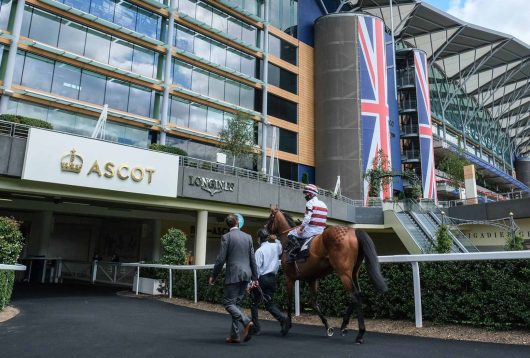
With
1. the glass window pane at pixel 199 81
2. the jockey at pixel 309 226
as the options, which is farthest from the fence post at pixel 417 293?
the glass window pane at pixel 199 81

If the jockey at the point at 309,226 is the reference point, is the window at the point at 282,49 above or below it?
above

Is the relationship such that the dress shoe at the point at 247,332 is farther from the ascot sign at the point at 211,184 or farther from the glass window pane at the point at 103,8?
the glass window pane at the point at 103,8

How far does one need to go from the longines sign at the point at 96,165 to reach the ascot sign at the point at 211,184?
1281 millimetres

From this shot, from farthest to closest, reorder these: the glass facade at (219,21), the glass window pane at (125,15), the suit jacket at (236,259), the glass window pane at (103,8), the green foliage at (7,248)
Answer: the glass facade at (219,21)
the glass window pane at (125,15)
the glass window pane at (103,8)
the green foliage at (7,248)
the suit jacket at (236,259)

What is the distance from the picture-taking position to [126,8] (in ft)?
98.3

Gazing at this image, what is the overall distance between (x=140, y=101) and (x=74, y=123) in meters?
5.26

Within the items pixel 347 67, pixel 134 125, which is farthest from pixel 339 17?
pixel 134 125

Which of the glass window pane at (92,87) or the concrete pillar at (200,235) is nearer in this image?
the concrete pillar at (200,235)

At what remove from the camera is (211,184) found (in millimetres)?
22688

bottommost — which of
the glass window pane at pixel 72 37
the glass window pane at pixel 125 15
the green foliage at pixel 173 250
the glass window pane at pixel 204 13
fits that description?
the green foliage at pixel 173 250

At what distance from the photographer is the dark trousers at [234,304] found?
657cm

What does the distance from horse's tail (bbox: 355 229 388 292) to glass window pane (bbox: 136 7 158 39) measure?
2874 cm

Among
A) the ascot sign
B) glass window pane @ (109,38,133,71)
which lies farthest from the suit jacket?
glass window pane @ (109,38,133,71)

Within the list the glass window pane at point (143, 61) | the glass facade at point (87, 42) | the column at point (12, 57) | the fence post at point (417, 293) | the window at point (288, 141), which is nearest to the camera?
the fence post at point (417, 293)
